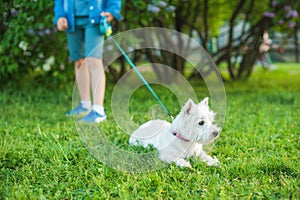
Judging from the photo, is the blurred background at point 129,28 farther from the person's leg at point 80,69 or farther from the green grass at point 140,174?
the green grass at point 140,174

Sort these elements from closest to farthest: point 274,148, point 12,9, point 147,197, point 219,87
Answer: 1. point 147,197
2. point 219,87
3. point 274,148
4. point 12,9

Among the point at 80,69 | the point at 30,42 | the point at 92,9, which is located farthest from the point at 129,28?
the point at 92,9

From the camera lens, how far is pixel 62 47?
5227mm

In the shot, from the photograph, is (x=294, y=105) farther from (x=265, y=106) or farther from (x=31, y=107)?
(x=31, y=107)

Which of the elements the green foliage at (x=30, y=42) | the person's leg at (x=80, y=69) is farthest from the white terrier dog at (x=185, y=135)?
the green foliage at (x=30, y=42)

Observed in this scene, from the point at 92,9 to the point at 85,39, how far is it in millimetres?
282

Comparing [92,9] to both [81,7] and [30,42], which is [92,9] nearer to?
[81,7]

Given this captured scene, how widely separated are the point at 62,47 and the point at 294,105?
9.12 feet

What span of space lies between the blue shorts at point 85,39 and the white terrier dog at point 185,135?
107cm

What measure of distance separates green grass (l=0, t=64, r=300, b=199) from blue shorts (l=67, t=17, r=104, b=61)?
0.62m

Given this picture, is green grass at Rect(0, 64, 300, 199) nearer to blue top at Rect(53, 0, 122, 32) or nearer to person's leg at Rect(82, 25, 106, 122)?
person's leg at Rect(82, 25, 106, 122)

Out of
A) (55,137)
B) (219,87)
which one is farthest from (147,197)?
(55,137)

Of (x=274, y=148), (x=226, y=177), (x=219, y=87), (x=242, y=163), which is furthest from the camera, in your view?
(x=274, y=148)

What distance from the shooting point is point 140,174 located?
2441 mm
